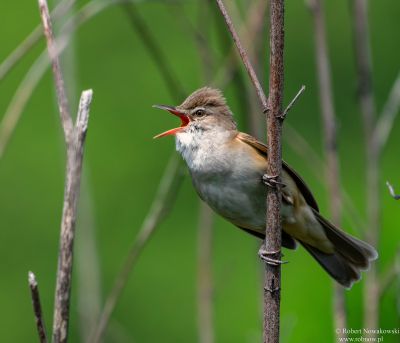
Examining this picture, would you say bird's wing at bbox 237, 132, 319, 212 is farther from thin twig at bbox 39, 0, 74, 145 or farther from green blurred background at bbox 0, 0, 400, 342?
thin twig at bbox 39, 0, 74, 145

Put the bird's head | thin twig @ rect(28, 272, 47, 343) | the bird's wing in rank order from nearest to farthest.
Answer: thin twig @ rect(28, 272, 47, 343) < the bird's wing < the bird's head

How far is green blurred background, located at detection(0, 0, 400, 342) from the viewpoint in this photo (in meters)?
6.34

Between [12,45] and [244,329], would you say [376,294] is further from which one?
[12,45]

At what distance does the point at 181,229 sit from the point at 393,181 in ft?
5.40

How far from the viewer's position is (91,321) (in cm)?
404

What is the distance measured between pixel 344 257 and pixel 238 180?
73 cm

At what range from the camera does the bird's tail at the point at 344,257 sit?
4.18 meters

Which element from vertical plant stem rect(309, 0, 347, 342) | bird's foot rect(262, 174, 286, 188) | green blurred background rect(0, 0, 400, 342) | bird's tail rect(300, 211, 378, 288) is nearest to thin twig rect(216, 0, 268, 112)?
bird's foot rect(262, 174, 286, 188)

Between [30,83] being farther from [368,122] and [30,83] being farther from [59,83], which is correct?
[368,122]

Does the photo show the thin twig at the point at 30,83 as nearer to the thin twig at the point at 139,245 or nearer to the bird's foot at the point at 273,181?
the thin twig at the point at 139,245

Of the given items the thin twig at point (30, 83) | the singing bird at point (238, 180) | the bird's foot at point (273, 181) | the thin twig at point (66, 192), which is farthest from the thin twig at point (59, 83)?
the singing bird at point (238, 180)

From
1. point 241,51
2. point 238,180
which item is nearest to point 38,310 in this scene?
point 241,51

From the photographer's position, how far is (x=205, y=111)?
4195 mm

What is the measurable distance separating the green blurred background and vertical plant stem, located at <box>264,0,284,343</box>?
2.15 metres
